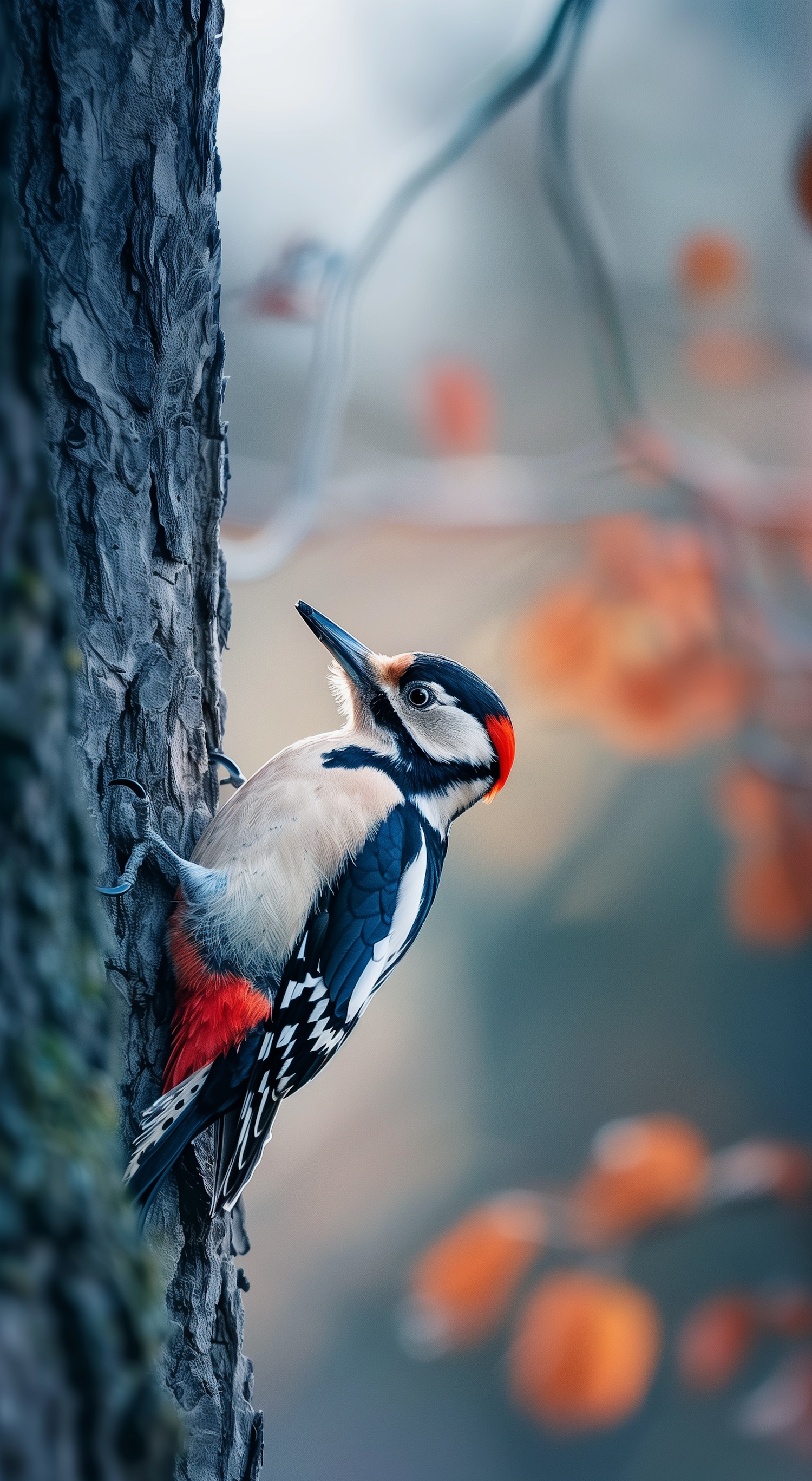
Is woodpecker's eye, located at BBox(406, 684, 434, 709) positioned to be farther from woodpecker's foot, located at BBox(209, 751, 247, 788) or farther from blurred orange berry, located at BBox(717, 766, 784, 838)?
blurred orange berry, located at BBox(717, 766, 784, 838)

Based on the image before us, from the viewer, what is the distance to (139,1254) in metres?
0.47

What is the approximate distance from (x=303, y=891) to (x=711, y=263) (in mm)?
1736

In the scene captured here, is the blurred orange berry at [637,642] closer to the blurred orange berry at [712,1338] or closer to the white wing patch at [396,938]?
the white wing patch at [396,938]

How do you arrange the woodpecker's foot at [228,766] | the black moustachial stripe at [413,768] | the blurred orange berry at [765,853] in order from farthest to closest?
the blurred orange berry at [765,853] < the black moustachial stripe at [413,768] < the woodpecker's foot at [228,766]

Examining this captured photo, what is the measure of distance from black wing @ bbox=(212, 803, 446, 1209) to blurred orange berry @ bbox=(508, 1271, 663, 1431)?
4.51 feet

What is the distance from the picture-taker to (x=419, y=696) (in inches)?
50.0

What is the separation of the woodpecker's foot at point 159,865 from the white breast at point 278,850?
16 millimetres

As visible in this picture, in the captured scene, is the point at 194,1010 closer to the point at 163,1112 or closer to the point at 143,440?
the point at 163,1112

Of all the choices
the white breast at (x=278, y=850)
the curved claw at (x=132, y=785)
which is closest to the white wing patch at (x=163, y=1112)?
the white breast at (x=278, y=850)

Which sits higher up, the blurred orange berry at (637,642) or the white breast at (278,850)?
the blurred orange berry at (637,642)

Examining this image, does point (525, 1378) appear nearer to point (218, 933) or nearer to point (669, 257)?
point (218, 933)

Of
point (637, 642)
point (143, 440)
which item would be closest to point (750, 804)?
point (637, 642)

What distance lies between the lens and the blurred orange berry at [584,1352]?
214 cm

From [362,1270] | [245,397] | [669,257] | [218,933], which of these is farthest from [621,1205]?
[669,257]
